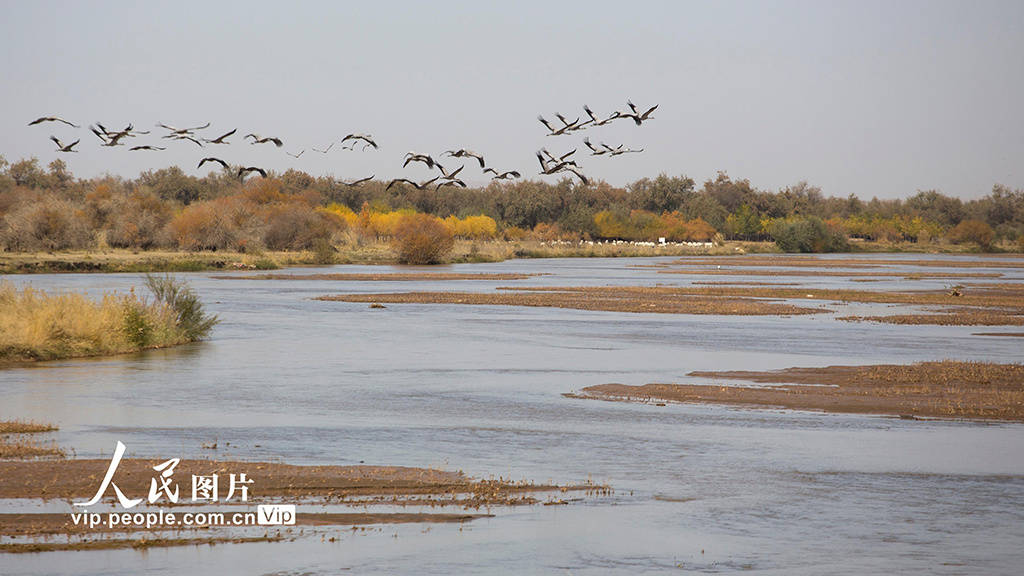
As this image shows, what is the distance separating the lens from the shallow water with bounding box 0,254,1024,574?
10055 mm

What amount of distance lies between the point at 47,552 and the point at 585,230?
452ft

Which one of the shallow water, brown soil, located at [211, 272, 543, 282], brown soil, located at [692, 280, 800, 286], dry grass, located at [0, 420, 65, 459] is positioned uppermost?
brown soil, located at [211, 272, 543, 282]

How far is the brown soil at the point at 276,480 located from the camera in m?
11.8

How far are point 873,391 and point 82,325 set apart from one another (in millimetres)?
16962

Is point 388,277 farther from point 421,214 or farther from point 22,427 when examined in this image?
point 22,427

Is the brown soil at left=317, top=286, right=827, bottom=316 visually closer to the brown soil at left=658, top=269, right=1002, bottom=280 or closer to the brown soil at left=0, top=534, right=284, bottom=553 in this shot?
the brown soil at left=658, top=269, right=1002, bottom=280

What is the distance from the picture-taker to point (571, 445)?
600 inches

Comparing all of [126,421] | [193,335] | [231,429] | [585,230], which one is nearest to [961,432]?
[231,429]

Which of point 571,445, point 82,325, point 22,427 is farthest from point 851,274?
point 22,427

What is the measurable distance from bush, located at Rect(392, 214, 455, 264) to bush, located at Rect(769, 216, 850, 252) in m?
59.4

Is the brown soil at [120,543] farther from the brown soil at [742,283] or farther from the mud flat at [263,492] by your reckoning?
the brown soil at [742,283]

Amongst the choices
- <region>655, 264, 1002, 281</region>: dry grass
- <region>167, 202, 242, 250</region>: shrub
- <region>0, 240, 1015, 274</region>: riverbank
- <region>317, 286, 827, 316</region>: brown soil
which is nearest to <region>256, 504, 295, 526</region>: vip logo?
<region>317, 286, 827, 316</region>: brown soil

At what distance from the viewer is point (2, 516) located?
10656 millimetres

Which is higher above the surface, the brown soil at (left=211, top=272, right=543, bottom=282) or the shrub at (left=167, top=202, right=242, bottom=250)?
the shrub at (left=167, top=202, right=242, bottom=250)
